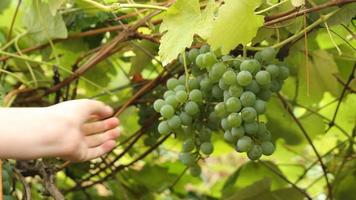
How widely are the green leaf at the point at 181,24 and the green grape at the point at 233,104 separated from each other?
75 millimetres

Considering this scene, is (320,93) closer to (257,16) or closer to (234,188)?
(234,188)

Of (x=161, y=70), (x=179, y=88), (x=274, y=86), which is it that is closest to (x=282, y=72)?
(x=274, y=86)

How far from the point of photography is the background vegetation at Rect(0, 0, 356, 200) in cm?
73

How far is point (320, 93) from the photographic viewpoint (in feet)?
3.59

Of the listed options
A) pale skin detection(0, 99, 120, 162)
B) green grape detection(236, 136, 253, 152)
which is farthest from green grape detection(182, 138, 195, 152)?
pale skin detection(0, 99, 120, 162)

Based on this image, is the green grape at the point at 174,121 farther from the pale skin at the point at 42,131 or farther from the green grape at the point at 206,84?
the pale skin at the point at 42,131

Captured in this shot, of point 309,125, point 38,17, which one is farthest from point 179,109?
point 309,125

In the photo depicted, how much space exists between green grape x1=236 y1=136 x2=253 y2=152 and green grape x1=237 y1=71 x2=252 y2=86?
59mm

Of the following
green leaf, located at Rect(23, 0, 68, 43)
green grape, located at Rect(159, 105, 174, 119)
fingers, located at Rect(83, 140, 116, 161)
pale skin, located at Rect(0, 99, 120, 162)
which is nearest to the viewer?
pale skin, located at Rect(0, 99, 120, 162)

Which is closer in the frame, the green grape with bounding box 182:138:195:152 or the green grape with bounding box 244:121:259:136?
the green grape with bounding box 244:121:259:136

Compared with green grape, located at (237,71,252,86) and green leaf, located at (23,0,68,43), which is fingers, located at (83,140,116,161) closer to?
green grape, located at (237,71,252,86)

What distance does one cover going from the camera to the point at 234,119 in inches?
28.2

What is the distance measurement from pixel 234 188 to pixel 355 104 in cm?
26

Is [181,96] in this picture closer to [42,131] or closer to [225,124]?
[225,124]
